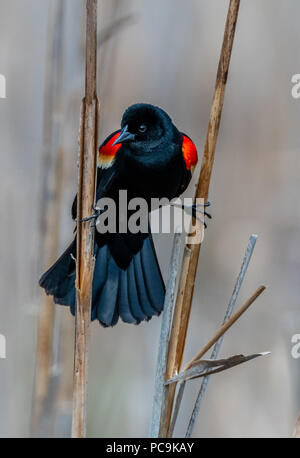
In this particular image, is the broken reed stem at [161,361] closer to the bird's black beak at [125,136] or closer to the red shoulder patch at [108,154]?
the bird's black beak at [125,136]

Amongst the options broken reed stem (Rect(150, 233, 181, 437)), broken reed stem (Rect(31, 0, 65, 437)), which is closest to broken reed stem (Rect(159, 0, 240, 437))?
broken reed stem (Rect(150, 233, 181, 437))

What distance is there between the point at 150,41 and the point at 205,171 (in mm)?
1098

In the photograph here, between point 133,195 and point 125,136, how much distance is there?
0.88 feet

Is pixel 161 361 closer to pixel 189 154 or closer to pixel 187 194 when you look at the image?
pixel 189 154

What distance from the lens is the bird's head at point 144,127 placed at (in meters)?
1.68

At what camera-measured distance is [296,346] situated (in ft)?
6.40

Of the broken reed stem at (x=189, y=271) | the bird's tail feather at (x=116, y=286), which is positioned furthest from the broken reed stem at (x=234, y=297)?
the bird's tail feather at (x=116, y=286)

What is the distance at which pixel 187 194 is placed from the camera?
6.93 ft

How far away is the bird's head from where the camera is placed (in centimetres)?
168

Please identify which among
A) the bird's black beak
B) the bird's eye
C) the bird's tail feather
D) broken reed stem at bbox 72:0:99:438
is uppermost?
the bird's eye

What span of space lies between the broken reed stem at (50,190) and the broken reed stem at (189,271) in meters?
0.59

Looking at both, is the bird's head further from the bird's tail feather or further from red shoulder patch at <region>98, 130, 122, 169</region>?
the bird's tail feather
